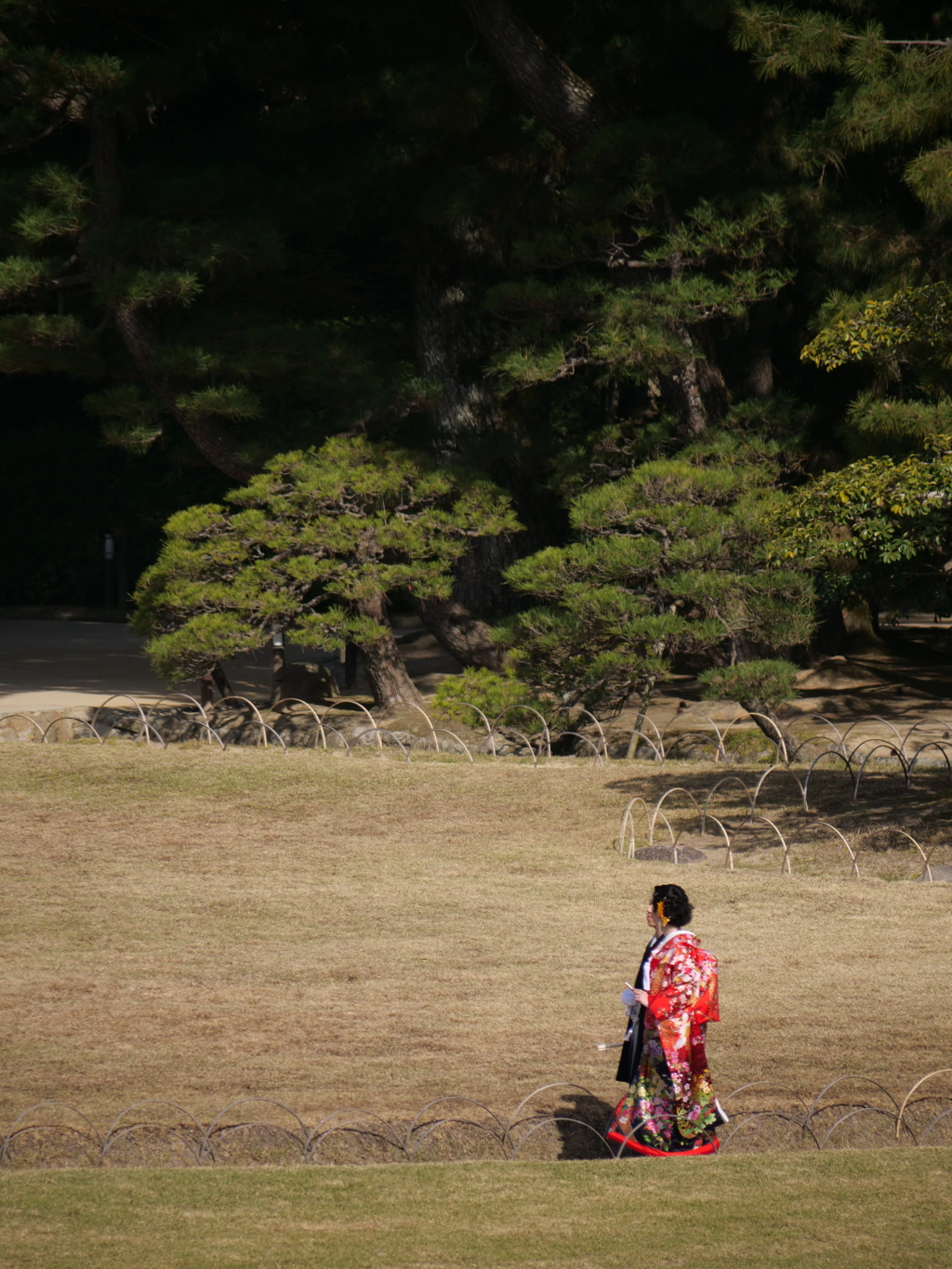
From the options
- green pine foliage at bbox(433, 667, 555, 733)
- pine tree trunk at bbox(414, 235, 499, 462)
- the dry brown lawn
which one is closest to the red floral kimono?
the dry brown lawn

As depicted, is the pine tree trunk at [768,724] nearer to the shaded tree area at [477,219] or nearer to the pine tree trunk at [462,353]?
the shaded tree area at [477,219]

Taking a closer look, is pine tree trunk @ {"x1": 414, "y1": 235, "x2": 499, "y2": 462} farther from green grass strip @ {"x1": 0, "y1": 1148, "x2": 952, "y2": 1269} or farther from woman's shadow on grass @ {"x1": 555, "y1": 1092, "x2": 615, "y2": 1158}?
green grass strip @ {"x1": 0, "y1": 1148, "x2": 952, "y2": 1269}

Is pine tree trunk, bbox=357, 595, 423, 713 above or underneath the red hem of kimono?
above

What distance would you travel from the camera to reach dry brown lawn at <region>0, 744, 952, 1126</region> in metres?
4.25

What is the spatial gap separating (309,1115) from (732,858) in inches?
146

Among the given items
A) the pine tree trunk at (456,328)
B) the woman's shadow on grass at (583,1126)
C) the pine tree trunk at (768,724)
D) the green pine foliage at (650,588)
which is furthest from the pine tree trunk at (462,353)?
the woman's shadow on grass at (583,1126)

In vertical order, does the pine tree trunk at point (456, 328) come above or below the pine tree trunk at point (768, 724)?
above

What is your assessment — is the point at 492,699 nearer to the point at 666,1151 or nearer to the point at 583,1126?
the point at 583,1126

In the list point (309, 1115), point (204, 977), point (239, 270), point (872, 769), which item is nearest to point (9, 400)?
point (239, 270)

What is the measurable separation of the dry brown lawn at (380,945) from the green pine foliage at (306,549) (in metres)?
1.51

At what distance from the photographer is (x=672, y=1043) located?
359cm

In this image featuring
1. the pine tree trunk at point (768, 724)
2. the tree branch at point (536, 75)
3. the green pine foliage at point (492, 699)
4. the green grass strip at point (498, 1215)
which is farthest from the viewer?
the tree branch at point (536, 75)

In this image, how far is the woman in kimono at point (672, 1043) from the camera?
11.8 ft

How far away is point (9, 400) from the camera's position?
20.4 metres
